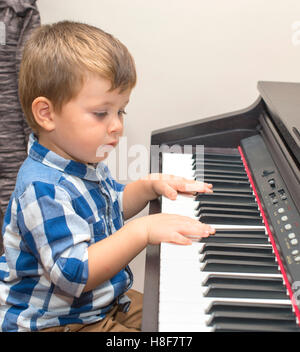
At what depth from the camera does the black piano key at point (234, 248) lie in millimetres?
917

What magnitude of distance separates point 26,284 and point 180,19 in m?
1.19

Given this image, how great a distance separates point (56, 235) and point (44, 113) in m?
0.29

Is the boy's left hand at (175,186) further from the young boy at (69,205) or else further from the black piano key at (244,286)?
the black piano key at (244,286)

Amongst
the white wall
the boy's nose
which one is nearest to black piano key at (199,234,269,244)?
the boy's nose

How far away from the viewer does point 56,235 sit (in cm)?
90

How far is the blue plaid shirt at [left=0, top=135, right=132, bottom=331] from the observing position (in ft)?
2.97

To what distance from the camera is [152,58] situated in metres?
1.79

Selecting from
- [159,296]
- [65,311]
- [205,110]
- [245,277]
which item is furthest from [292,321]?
[205,110]

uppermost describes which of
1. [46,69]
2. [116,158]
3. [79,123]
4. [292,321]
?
[116,158]

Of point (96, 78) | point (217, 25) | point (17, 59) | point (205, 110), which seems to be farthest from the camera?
point (205, 110)

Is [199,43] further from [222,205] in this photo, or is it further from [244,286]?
→ [244,286]

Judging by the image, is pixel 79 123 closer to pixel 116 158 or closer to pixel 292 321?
pixel 292 321

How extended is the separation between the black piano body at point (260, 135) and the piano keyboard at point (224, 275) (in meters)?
0.02

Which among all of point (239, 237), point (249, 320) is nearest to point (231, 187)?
point (239, 237)
